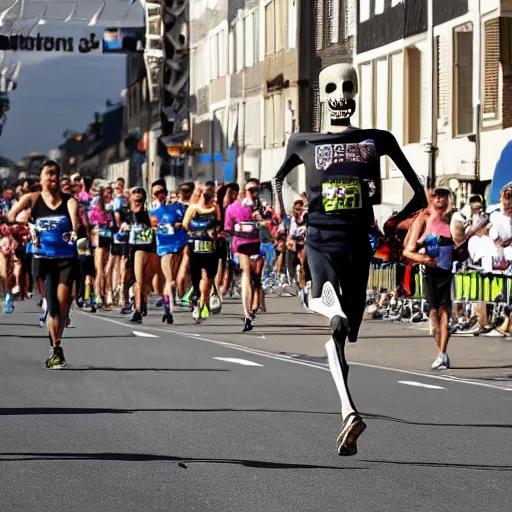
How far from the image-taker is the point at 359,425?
9398mm

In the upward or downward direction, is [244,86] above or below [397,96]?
above

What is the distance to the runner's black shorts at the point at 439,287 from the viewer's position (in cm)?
1716

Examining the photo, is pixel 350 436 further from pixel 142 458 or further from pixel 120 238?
pixel 120 238

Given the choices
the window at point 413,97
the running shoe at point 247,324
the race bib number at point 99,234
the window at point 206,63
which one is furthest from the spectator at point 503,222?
the window at point 206,63

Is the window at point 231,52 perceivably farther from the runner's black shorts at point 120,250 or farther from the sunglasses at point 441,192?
the sunglasses at point 441,192

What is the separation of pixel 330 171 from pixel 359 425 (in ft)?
4.87

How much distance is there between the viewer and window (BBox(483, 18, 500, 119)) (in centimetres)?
3153

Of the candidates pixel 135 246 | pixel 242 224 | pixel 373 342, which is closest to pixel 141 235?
pixel 135 246

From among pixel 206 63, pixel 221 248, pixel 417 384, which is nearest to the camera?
pixel 417 384

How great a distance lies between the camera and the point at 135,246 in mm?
25109

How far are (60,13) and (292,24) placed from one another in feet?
20.2

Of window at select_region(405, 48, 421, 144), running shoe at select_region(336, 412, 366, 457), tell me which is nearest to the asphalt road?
running shoe at select_region(336, 412, 366, 457)

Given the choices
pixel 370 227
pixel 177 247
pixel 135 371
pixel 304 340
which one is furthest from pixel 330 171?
pixel 177 247

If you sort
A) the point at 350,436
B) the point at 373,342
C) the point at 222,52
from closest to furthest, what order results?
the point at 350,436
the point at 373,342
the point at 222,52
